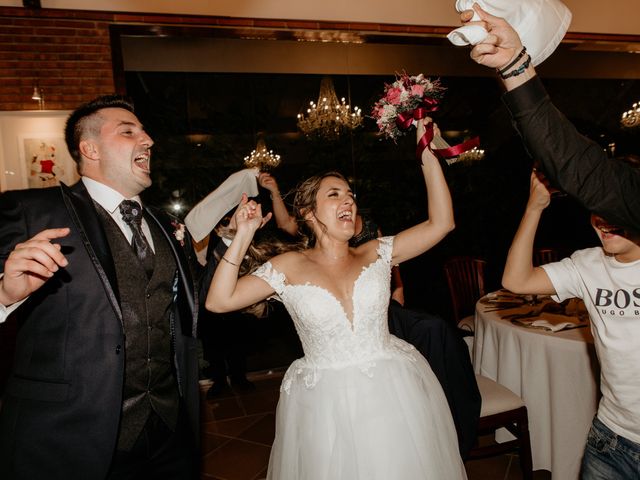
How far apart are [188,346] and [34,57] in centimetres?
384

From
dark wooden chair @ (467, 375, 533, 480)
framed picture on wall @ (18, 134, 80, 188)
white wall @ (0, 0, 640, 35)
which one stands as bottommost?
dark wooden chair @ (467, 375, 533, 480)

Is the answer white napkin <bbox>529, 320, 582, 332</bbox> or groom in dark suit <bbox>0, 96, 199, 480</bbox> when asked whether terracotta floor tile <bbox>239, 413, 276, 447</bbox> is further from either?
white napkin <bbox>529, 320, 582, 332</bbox>

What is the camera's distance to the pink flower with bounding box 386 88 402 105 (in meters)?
1.95

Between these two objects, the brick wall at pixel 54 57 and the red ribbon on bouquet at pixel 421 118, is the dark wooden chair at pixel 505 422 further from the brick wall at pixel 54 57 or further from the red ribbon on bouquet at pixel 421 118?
the brick wall at pixel 54 57

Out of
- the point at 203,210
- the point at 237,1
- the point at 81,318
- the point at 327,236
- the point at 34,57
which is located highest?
the point at 237,1

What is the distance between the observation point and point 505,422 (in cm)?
256

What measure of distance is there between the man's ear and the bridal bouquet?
1227 mm

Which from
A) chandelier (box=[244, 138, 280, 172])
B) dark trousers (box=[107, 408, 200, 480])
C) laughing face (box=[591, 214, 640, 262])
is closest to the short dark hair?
dark trousers (box=[107, 408, 200, 480])

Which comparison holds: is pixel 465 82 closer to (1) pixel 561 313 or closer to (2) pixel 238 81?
(2) pixel 238 81

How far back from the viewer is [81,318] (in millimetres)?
1527

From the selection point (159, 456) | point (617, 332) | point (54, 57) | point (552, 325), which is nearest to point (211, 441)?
point (159, 456)

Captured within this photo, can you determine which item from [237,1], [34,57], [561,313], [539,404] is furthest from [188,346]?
[237,1]

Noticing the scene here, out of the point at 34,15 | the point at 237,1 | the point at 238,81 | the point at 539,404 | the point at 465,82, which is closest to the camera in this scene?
the point at 539,404

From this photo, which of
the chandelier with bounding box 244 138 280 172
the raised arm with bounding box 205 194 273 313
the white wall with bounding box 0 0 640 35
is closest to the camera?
the raised arm with bounding box 205 194 273 313
